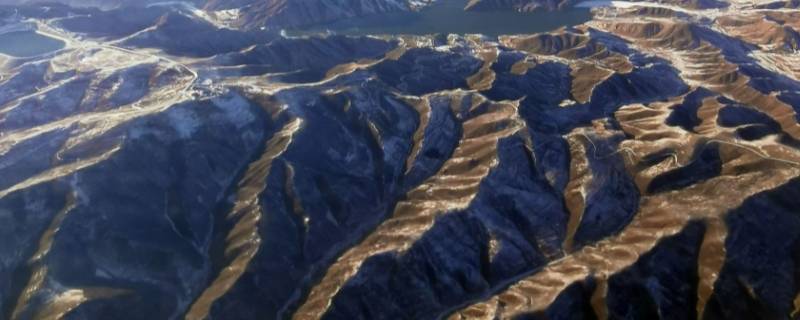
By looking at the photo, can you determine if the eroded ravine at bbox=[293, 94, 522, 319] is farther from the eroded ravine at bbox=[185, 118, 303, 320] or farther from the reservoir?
the reservoir

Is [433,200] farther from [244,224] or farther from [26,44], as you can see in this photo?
[26,44]

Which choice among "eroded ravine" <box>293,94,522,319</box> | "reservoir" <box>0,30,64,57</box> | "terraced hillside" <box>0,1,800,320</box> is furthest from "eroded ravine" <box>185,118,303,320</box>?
"reservoir" <box>0,30,64,57</box>

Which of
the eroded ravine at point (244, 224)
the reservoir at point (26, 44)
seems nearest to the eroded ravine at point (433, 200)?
the eroded ravine at point (244, 224)

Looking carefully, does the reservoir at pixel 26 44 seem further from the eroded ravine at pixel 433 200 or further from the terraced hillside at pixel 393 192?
the eroded ravine at pixel 433 200

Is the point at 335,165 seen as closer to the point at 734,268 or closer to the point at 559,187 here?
the point at 559,187

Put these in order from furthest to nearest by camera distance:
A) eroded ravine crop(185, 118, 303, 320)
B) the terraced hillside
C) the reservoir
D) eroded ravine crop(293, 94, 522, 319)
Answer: the reservoir → eroded ravine crop(293, 94, 522, 319) → eroded ravine crop(185, 118, 303, 320) → the terraced hillside

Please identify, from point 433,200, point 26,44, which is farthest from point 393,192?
point 26,44
